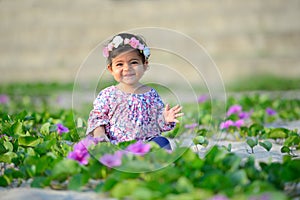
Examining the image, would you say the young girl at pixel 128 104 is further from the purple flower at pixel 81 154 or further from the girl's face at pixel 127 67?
the purple flower at pixel 81 154

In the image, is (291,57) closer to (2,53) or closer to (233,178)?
(2,53)

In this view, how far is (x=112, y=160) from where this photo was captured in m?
2.13

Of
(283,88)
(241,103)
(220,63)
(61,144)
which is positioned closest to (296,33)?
(220,63)

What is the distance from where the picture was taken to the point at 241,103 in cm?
545

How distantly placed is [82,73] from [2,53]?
1242 cm

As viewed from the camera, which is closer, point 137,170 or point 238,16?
point 137,170

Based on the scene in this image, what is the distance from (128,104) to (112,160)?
54 centimetres

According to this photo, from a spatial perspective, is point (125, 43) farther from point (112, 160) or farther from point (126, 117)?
point (112, 160)

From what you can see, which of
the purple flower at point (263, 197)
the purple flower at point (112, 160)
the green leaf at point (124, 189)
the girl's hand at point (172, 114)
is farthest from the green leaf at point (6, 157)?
the purple flower at point (263, 197)

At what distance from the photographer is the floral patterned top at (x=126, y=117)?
262cm

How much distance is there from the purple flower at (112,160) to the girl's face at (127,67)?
1.72 ft

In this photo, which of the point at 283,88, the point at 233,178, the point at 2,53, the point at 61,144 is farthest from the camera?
the point at 2,53

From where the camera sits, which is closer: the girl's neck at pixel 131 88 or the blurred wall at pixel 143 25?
the girl's neck at pixel 131 88

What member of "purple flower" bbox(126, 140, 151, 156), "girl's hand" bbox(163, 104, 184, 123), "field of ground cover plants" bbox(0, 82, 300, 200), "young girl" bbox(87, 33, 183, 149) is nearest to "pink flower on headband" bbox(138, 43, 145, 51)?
"young girl" bbox(87, 33, 183, 149)
